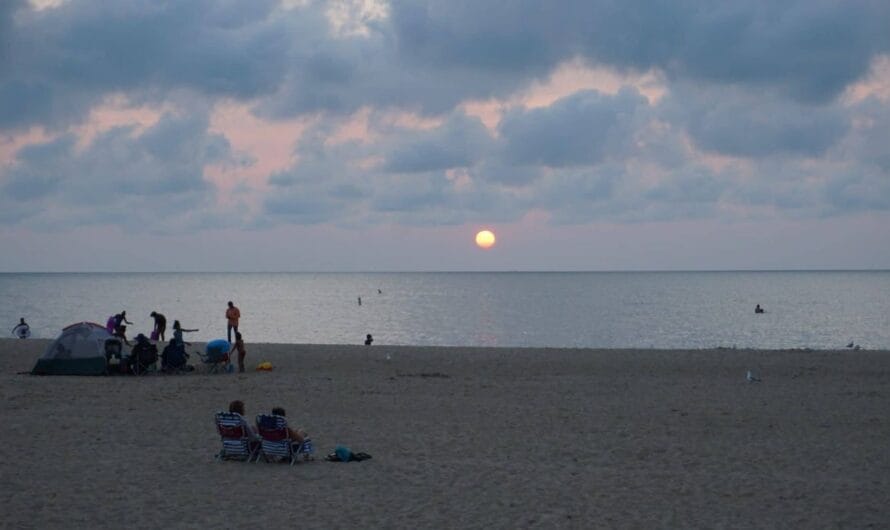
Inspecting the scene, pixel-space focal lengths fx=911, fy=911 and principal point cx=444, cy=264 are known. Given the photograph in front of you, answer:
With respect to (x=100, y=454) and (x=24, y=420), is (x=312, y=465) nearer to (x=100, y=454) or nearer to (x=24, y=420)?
(x=100, y=454)

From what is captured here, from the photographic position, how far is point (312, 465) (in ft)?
40.4

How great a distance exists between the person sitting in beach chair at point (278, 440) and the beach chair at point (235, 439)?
6.3 inches

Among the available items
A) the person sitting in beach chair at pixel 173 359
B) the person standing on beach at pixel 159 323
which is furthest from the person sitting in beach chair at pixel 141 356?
the person standing on beach at pixel 159 323

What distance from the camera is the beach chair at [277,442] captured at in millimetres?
12297

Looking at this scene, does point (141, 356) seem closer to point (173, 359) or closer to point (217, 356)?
point (173, 359)

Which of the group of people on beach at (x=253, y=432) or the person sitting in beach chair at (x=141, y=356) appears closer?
the group of people on beach at (x=253, y=432)

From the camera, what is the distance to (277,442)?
485 inches

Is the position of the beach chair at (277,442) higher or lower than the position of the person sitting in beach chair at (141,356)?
lower

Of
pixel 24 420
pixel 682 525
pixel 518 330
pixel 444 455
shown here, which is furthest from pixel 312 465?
pixel 518 330

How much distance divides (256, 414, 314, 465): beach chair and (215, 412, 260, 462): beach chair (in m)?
0.18

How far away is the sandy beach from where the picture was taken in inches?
387

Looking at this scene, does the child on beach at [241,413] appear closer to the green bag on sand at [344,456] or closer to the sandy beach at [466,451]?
the sandy beach at [466,451]

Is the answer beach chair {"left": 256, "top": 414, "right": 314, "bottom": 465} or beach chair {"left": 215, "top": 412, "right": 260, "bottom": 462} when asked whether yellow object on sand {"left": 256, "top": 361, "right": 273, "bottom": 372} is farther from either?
beach chair {"left": 256, "top": 414, "right": 314, "bottom": 465}

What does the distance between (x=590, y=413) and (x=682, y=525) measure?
761 centimetres
